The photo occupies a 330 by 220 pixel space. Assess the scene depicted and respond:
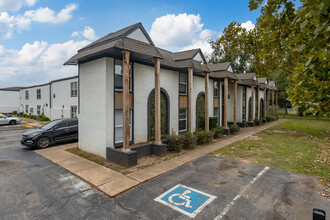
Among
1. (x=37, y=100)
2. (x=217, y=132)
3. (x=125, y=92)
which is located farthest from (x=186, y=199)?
(x=37, y=100)

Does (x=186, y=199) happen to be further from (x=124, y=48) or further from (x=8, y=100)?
(x=8, y=100)

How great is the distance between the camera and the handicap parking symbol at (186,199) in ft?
16.7

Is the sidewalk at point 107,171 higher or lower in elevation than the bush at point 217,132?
lower

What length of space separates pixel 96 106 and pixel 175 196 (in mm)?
6583

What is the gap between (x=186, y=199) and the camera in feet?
18.3

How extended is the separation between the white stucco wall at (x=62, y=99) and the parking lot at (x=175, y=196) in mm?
15322

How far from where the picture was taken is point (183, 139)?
11.6 metres

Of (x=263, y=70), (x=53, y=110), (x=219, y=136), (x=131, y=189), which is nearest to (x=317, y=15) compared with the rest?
(x=131, y=189)

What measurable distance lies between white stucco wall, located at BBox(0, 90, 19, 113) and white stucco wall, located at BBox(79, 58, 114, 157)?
38.7m

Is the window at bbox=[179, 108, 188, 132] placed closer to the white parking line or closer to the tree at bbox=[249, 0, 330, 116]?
the white parking line

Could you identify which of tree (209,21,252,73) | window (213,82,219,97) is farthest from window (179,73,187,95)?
window (213,82,219,97)

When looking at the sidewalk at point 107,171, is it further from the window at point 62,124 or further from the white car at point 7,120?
the white car at point 7,120

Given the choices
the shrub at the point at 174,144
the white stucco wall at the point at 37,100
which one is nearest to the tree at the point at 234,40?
the shrub at the point at 174,144

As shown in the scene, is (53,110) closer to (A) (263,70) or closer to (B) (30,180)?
(B) (30,180)
